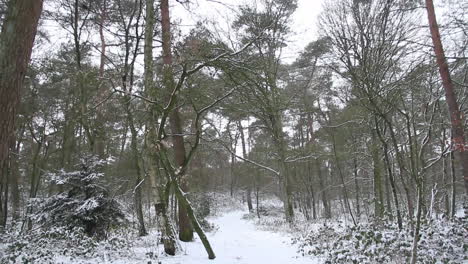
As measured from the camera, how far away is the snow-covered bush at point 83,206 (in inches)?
269

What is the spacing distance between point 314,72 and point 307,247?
324 inches

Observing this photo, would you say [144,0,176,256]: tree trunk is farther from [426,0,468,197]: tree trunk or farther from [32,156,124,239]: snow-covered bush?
[426,0,468,197]: tree trunk

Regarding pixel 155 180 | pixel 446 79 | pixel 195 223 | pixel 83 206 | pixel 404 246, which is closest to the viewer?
pixel 404 246

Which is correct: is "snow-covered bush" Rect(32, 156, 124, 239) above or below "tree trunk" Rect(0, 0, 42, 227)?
below

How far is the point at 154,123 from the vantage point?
581cm

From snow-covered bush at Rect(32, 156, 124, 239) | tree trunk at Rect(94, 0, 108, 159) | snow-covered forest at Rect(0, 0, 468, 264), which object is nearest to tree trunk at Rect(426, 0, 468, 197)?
snow-covered forest at Rect(0, 0, 468, 264)

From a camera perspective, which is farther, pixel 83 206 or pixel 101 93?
pixel 101 93

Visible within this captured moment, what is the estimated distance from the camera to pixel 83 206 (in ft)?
21.9

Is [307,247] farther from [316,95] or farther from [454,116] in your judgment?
[316,95]

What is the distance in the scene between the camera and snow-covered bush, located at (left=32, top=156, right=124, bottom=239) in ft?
22.4

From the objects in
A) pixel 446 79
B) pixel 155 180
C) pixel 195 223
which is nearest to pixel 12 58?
pixel 155 180

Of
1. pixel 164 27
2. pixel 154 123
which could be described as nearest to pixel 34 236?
pixel 154 123

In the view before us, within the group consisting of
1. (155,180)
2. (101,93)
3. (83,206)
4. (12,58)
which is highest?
(101,93)

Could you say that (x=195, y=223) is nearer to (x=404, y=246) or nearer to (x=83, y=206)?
(x=83, y=206)
